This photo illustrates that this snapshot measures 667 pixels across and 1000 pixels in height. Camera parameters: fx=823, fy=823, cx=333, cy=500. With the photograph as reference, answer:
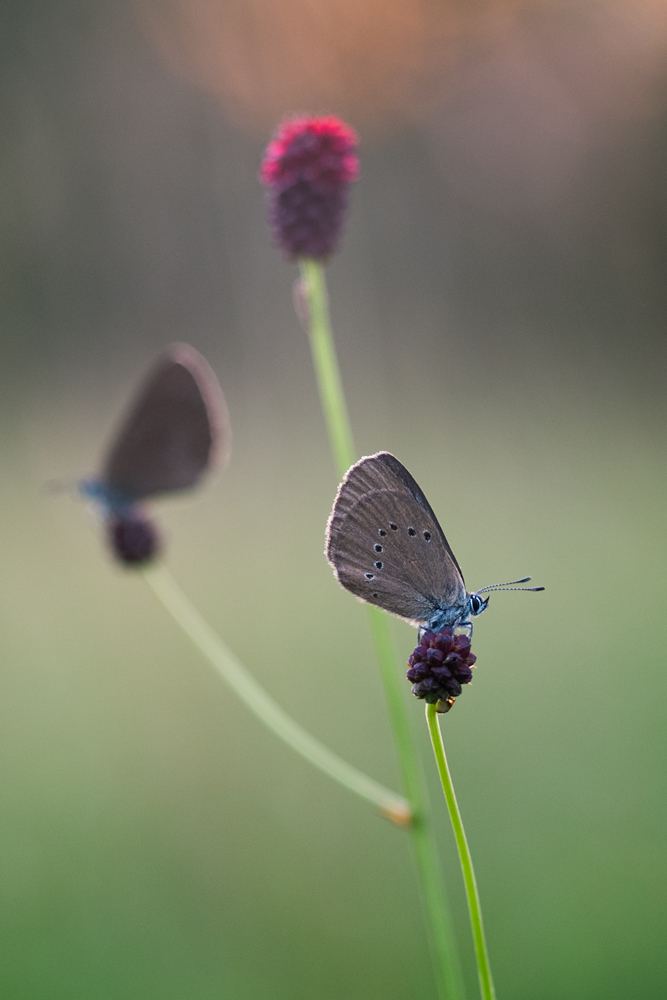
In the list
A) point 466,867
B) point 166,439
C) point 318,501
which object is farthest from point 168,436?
point 318,501

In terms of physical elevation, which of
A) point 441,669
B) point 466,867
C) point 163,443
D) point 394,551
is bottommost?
point 466,867

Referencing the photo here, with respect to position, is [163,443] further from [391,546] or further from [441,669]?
[441,669]

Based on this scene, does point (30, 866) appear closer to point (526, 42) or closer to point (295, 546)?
point (295, 546)

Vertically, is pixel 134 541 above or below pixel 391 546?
above

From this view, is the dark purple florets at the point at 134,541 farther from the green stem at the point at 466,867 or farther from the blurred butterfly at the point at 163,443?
Answer: the green stem at the point at 466,867

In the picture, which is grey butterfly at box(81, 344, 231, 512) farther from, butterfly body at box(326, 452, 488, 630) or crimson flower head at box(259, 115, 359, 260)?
butterfly body at box(326, 452, 488, 630)

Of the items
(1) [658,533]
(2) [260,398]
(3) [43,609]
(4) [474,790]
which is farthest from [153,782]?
(2) [260,398]

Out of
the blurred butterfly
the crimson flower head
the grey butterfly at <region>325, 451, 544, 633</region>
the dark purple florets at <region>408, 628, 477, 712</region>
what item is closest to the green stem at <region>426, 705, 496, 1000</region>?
the dark purple florets at <region>408, 628, 477, 712</region>
